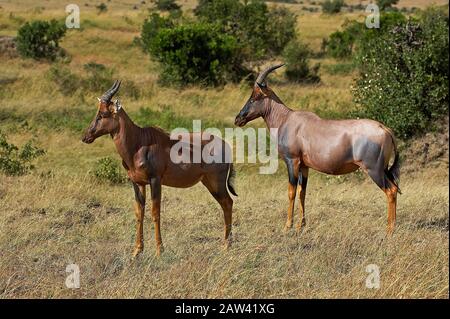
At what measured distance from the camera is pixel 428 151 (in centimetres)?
1512

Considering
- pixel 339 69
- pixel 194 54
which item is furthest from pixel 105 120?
pixel 339 69

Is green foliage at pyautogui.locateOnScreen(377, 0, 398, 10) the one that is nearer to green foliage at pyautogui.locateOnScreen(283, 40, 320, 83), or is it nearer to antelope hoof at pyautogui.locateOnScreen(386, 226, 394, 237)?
green foliage at pyautogui.locateOnScreen(283, 40, 320, 83)

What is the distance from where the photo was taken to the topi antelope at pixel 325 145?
25.1 feet

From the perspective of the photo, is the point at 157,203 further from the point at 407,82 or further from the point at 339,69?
the point at 339,69

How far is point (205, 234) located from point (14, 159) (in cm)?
493

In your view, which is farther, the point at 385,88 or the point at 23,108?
the point at 23,108

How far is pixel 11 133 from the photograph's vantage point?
Answer: 47.4ft

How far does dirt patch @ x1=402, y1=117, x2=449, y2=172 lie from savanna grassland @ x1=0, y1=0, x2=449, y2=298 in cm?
3

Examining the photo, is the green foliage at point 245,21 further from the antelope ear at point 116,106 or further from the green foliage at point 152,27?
the antelope ear at point 116,106

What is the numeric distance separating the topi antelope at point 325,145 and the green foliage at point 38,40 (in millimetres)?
18449

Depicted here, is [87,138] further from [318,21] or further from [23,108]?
[318,21]
